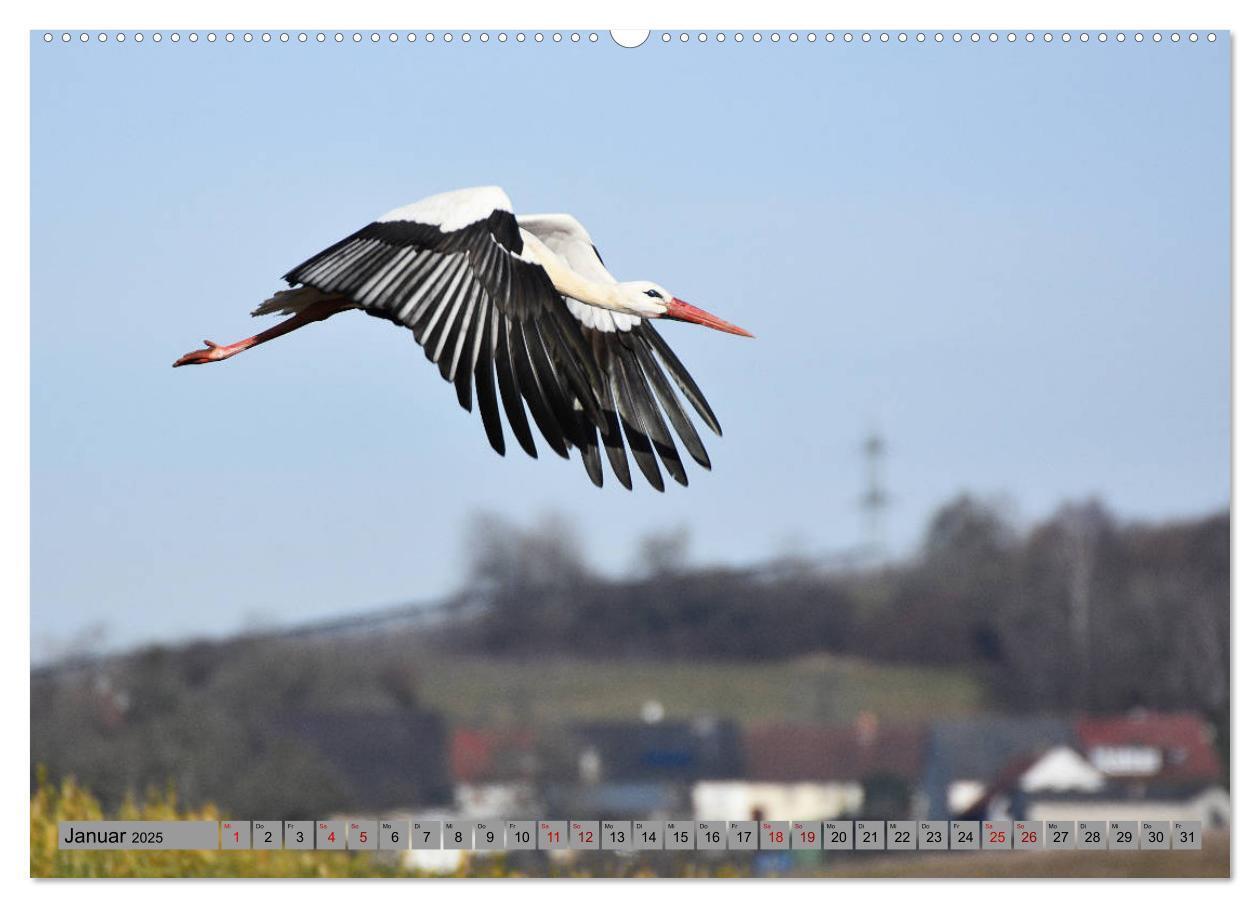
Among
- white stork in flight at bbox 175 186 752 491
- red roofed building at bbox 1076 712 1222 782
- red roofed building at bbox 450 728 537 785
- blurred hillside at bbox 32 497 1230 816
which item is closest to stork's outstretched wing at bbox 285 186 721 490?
white stork in flight at bbox 175 186 752 491

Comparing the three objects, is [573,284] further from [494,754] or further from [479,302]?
[494,754]

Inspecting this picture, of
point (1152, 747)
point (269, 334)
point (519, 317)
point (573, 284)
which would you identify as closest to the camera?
point (519, 317)

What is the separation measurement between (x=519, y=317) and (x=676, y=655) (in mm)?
7174

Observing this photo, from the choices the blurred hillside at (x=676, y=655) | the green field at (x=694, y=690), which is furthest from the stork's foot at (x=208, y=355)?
the green field at (x=694, y=690)

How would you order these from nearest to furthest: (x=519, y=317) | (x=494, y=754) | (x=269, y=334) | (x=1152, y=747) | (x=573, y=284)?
(x=519, y=317), (x=573, y=284), (x=269, y=334), (x=1152, y=747), (x=494, y=754)

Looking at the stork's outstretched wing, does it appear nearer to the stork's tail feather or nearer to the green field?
the stork's tail feather

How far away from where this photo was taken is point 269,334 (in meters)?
4.69

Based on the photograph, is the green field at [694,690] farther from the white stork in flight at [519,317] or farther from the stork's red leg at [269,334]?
the white stork in flight at [519,317]

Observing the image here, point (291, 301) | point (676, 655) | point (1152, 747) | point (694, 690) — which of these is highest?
point (291, 301)

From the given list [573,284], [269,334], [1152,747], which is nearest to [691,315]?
[573,284]

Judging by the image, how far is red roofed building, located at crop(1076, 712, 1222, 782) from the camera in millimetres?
8359

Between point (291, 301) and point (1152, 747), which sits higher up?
point (291, 301)

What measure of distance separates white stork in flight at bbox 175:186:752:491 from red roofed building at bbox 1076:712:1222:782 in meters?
4.28
